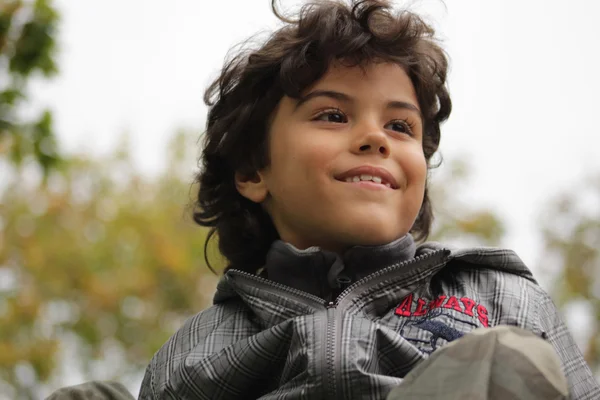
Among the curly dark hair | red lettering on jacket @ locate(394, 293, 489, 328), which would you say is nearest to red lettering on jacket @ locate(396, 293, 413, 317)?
red lettering on jacket @ locate(394, 293, 489, 328)

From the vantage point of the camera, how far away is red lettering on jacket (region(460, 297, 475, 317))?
1.92 meters

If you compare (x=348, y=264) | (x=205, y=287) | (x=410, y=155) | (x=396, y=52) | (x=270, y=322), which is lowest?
(x=205, y=287)

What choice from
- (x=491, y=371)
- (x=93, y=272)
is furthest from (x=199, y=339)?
(x=93, y=272)

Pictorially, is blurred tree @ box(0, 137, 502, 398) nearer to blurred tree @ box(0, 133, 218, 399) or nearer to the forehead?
blurred tree @ box(0, 133, 218, 399)

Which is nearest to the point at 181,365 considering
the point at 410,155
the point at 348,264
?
the point at 348,264

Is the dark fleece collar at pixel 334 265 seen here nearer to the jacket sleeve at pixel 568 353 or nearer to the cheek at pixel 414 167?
the cheek at pixel 414 167

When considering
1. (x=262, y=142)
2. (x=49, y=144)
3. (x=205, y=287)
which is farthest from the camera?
(x=205, y=287)

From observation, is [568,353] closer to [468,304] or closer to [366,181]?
[468,304]

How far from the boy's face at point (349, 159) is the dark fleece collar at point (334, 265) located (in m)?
0.03

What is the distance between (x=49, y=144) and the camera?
532cm

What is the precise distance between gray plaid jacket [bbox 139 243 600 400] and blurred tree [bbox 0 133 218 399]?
12.2 metres

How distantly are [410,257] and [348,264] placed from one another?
16cm

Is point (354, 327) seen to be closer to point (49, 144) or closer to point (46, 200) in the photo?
point (49, 144)

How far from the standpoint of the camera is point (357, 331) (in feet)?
5.78
